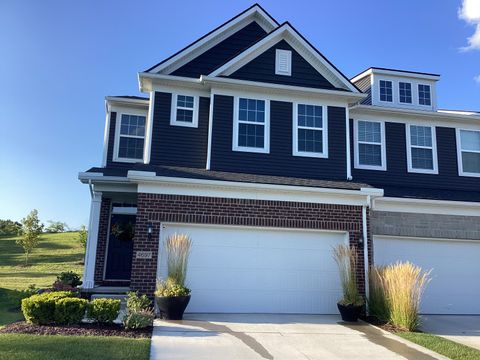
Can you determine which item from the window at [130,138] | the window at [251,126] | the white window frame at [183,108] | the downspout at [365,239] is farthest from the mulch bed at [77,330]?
the window at [130,138]

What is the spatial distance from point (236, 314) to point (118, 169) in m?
6.18

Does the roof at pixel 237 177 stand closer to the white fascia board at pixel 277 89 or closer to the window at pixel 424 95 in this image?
the white fascia board at pixel 277 89

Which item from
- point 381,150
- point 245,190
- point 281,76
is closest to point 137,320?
point 245,190

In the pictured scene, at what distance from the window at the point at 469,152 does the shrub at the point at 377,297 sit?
21.1ft

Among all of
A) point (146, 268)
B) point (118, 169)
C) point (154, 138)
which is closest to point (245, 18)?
point (154, 138)

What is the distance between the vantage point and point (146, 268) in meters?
9.77

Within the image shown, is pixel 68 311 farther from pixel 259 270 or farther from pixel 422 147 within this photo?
pixel 422 147

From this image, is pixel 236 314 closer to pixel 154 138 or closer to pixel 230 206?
pixel 230 206

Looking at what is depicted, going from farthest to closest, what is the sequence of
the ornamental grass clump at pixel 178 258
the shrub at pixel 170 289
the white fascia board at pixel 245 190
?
the white fascia board at pixel 245 190
the ornamental grass clump at pixel 178 258
the shrub at pixel 170 289

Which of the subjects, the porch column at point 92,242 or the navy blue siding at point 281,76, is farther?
the navy blue siding at point 281,76

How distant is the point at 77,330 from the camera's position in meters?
7.51

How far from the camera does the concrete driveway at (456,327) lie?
8523mm

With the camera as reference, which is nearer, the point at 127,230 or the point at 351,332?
the point at 351,332

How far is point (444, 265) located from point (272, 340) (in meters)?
6.92
